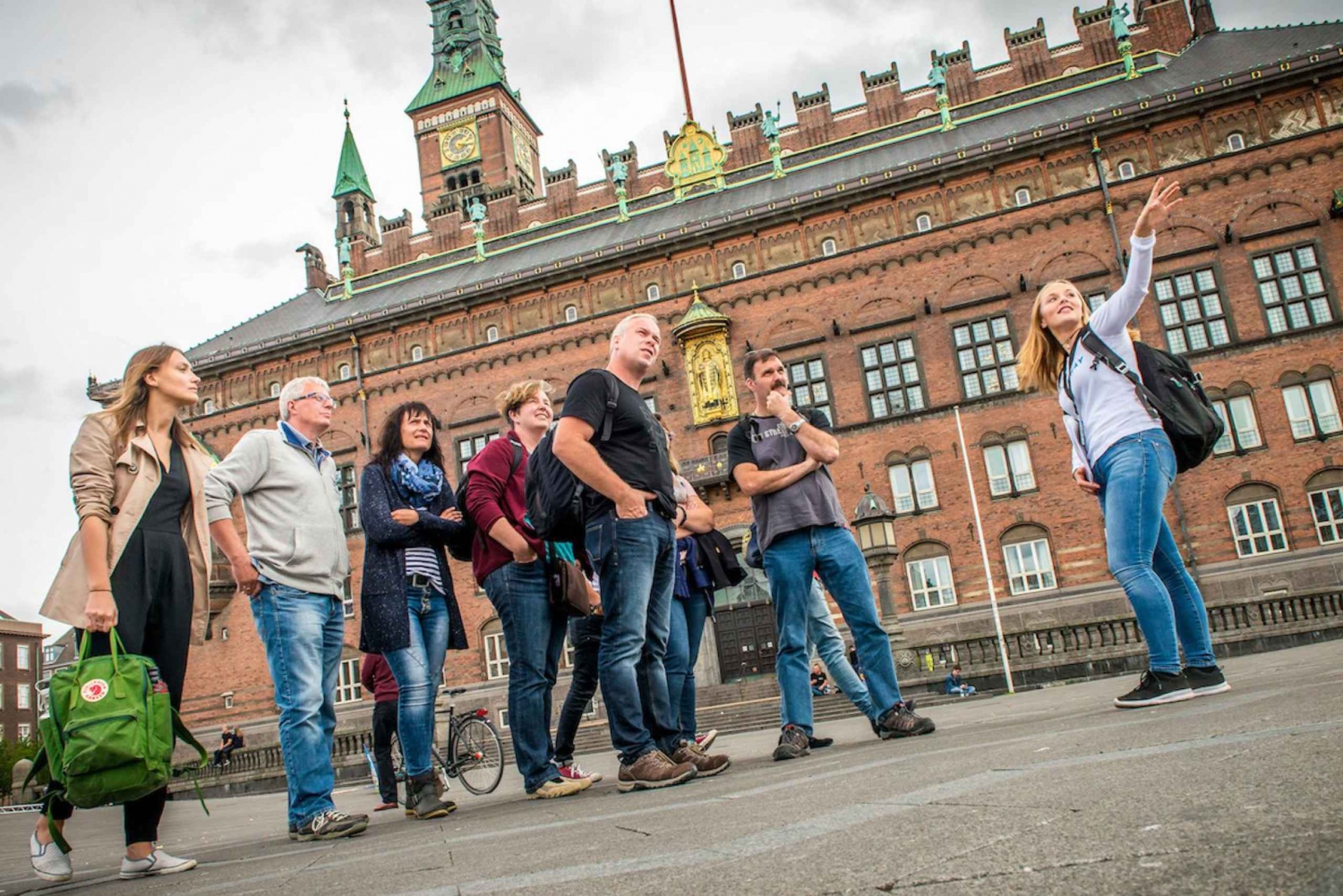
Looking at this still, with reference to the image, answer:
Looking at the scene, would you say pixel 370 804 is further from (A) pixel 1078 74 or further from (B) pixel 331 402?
(A) pixel 1078 74

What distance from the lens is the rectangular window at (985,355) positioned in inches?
1032

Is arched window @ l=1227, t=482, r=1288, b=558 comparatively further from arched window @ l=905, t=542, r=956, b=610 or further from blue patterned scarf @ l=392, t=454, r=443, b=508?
blue patterned scarf @ l=392, t=454, r=443, b=508

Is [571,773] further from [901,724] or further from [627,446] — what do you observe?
[627,446]

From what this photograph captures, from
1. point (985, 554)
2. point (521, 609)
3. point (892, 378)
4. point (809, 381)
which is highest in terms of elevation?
point (809, 381)

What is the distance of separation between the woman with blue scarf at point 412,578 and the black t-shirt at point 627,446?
48.7 inches

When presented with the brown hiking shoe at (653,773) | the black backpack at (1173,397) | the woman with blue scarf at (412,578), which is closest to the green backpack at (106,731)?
the woman with blue scarf at (412,578)

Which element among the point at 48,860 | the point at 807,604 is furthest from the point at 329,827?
the point at 807,604

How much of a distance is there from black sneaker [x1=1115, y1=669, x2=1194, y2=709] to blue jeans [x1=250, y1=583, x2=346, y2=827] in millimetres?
3808

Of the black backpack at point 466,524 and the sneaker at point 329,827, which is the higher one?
the black backpack at point 466,524

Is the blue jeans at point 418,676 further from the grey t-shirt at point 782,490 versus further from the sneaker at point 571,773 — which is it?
the grey t-shirt at point 782,490

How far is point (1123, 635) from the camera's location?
17.3 metres

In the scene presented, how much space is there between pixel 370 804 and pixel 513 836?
270 inches

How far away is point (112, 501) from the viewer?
13.7 feet

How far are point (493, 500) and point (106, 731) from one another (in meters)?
2.26
